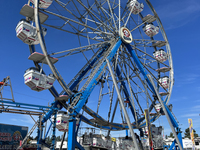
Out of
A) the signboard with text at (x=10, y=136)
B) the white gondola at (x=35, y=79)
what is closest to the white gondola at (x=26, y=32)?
the white gondola at (x=35, y=79)

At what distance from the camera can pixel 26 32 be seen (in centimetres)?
1265

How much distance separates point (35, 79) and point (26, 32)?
10.7 ft

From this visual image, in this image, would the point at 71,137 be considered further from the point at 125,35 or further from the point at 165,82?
the point at 165,82

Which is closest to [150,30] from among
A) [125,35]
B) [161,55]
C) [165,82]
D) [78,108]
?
[161,55]

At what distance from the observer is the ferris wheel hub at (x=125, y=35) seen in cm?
1823

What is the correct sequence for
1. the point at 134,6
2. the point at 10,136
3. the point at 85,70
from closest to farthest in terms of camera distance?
the point at 85,70, the point at 10,136, the point at 134,6

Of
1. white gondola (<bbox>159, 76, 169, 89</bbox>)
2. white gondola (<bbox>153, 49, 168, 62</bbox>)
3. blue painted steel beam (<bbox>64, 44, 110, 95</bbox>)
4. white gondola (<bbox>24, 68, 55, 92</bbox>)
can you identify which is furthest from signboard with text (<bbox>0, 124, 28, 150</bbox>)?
white gondola (<bbox>153, 49, 168, 62</bbox>)

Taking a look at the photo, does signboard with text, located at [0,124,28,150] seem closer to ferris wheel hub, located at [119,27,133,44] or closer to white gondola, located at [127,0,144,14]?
ferris wheel hub, located at [119,27,133,44]

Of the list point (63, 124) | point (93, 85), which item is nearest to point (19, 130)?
point (63, 124)

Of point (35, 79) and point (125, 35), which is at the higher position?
point (125, 35)

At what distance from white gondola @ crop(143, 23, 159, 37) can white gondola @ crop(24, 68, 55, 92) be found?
51.8ft

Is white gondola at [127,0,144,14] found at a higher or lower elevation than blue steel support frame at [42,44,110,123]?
higher

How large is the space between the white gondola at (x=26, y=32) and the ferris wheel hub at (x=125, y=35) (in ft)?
27.6

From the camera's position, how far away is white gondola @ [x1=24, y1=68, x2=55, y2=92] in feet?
39.7
